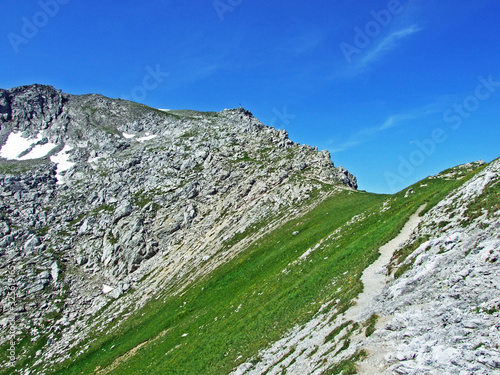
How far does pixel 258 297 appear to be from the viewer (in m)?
40.2

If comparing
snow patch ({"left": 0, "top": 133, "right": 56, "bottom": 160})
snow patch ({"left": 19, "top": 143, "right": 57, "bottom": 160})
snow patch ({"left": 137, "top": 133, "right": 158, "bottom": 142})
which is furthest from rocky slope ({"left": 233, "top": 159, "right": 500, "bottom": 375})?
snow patch ({"left": 0, "top": 133, "right": 56, "bottom": 160})

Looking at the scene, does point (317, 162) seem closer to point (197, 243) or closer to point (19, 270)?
point (197, 243)

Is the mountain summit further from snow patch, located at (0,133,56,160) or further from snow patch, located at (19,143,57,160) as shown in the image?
snow patch, located at (19,143,57,160)

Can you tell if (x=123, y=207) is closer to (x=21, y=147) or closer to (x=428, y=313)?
(x=21, y=147)

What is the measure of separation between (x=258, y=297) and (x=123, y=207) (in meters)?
83.9

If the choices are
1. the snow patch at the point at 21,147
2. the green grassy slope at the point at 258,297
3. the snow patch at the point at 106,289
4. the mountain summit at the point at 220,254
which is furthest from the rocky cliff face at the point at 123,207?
the green grassy slope at the point at 258,297

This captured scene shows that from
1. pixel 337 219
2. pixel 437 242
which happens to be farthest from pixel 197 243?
pixel 437 242

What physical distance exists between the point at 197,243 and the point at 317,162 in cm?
4742

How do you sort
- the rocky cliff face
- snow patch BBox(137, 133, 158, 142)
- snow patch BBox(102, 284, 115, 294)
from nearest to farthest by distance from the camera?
the rocky cliff face < snow patch BBox(102, 284, 115, 294) < snow patch BBox(137, 133, 158, 142)

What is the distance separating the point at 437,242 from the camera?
70.8 feet

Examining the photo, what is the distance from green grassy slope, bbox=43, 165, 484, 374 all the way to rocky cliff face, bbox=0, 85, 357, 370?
35.1 feet

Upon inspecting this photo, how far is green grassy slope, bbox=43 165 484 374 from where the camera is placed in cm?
3008

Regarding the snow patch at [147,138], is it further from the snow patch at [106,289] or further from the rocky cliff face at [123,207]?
the snow patch at [106,289]

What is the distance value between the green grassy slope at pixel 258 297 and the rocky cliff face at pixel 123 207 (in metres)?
10.7
